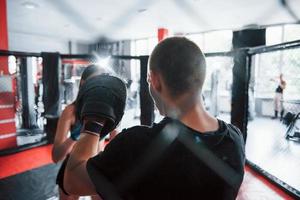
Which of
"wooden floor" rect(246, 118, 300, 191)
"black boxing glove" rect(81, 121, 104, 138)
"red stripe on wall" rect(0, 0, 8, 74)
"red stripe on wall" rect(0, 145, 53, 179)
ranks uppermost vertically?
"red stripe on wall" rect(0, 0, 8, 74)

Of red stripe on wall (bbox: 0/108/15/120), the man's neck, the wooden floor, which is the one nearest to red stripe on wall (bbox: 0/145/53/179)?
red stripe on wall (bbox: 0/108/15/120)

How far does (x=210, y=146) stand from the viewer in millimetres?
640

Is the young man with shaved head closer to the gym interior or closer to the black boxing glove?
the black boxing glove

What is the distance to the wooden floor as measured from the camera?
9.19 ft

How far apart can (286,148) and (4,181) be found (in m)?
4.02

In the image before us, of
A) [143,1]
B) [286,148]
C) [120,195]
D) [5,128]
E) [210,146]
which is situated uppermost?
[143,1]

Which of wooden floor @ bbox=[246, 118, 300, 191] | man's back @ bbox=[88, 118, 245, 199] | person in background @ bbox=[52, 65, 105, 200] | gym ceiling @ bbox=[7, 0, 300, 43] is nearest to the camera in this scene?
man's back @ bbox=[88, 118, 245, 199]

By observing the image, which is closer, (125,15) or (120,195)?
(120,195)

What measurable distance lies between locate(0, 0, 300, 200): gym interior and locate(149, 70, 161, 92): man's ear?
0.55 feet

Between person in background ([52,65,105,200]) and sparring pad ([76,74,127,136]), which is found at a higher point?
sparring pad ([76,74,127,136])

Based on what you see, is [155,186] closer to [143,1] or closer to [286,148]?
[286,148]

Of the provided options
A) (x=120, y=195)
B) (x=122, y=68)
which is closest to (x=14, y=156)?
(x=122, y=68)

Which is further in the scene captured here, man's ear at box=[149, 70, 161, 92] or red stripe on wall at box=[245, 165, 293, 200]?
red stripe on wall at box=[245, 165, 293, 200]

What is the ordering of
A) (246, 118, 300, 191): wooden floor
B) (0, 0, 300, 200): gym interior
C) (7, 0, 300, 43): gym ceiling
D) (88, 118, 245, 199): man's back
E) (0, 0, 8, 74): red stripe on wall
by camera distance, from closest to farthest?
1. (88, 118, 245, 199): man's back
2. (0, 0, 300, 200): gym interior
3. (246, 118, 300, 191): wooden floor
4. (0, 0, 8, 74): red stripe on wall
5. (7, 0, 300, 43): gym ceiling
